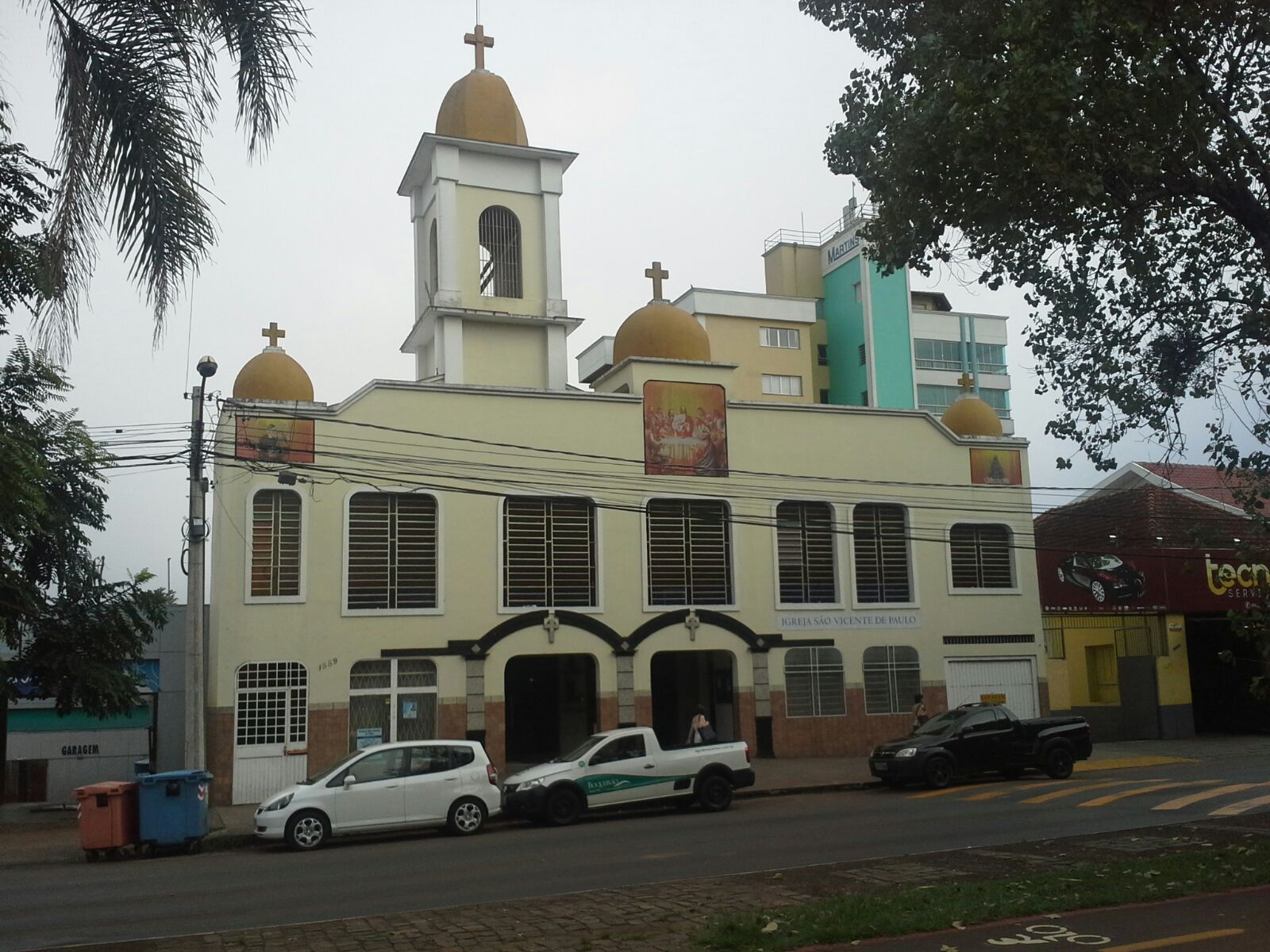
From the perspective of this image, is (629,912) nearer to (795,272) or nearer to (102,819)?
(102,819)

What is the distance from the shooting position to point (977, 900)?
391 inches

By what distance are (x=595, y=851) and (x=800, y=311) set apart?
4617 cm

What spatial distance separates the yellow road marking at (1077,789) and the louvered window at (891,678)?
771 centimetres

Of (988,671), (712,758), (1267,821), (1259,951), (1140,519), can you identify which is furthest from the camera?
(1140,519)

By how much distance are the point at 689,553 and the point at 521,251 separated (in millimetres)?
9052

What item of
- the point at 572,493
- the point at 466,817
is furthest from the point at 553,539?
the point at 466,817

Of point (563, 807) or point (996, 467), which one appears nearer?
point (563, 807)

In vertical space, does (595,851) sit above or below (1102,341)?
below

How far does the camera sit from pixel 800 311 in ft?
192

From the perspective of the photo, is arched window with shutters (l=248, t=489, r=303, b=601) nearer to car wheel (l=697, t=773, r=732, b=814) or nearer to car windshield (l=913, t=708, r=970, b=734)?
car wheel (l=697, t=773, r=732, b=814)

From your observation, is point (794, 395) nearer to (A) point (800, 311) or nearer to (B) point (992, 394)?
(A) point (800, 311)

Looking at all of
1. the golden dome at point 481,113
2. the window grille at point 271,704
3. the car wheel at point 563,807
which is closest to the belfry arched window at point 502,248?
the golden dome at point 481,113

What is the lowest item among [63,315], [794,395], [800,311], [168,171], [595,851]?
[595,851]

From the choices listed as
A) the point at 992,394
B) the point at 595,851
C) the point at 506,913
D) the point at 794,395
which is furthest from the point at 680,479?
the point at 992,394
